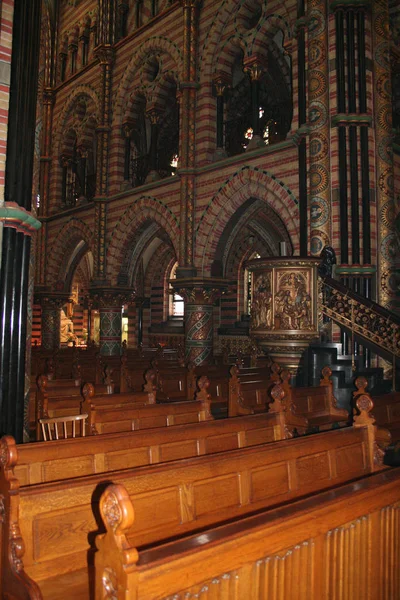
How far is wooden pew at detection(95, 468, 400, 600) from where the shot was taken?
1724 mm

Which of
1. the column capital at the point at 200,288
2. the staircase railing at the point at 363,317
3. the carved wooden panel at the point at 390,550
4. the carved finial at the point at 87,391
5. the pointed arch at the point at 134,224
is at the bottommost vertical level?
the carved wooden panel at the point at 390,550

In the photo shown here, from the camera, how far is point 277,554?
6.99 ft

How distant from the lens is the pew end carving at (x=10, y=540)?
88.8 inches

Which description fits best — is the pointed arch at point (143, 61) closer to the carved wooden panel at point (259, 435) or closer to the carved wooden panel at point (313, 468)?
the carved wooden panel at point (259, 435)

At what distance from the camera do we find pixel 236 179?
13.4m

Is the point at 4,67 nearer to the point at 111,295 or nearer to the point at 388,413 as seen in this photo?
the point at 388,413

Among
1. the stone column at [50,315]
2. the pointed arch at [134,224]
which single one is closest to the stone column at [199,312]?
the pointed arch at [134,224]

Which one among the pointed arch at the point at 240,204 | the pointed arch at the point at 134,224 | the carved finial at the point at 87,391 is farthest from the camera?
the pointed arch at the point at 134,224

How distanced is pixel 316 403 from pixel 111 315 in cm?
1150

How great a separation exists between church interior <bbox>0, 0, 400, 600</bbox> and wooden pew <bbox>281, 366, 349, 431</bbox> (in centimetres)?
4

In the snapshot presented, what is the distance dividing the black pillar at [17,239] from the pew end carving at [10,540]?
8.65ft

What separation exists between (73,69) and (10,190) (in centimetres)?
1801

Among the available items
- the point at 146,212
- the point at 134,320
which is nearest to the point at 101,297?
the point at 146,212

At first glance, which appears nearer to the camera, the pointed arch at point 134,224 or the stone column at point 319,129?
the stone column at point 319,129
